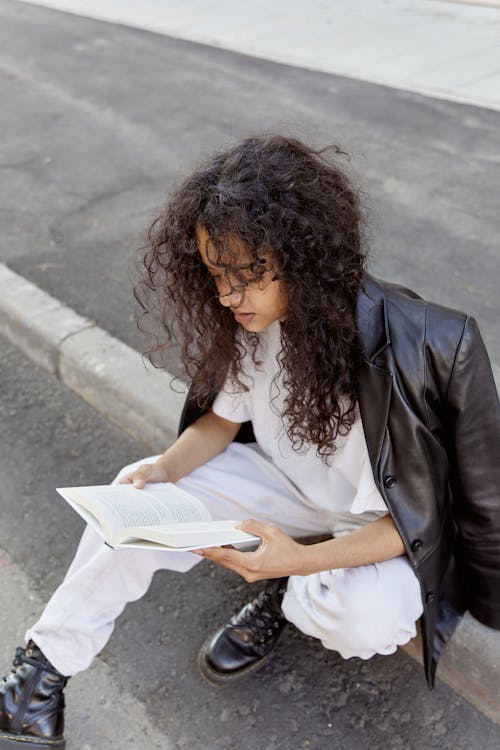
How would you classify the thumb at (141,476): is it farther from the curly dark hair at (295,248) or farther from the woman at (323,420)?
the curly dark hair at (295,248)

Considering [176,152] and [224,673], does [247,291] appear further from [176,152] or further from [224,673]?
[176,152]

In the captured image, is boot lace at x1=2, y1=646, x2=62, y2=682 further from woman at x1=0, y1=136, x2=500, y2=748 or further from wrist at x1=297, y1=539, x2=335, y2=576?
wrist at x1=297, y1=539, x2=335, y2=576

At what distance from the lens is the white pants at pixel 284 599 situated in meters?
2.11

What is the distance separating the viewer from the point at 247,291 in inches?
78.7

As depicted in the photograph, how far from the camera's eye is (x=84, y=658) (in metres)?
2.38

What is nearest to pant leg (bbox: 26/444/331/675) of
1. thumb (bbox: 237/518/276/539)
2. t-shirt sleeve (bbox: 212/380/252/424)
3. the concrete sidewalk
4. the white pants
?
the white pants

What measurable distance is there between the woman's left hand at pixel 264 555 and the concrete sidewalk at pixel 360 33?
5.78 m

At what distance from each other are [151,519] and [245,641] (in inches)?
29.2

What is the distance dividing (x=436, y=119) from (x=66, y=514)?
4.75 m

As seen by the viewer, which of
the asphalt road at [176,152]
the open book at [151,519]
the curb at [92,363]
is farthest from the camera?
the asphalt road at [176,152]

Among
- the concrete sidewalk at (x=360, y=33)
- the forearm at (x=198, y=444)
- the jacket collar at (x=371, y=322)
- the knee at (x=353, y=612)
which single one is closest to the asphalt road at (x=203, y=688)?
the knee at (x=353, y=612)

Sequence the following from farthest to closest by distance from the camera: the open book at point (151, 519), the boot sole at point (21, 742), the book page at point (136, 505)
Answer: the boot sole at point (21, 742) → the book page at point (136, 505) → the open book at point (151, 519)

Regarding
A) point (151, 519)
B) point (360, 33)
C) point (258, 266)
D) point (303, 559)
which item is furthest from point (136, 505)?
point (360, 33)

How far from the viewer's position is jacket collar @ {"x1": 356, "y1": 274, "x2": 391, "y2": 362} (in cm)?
204
